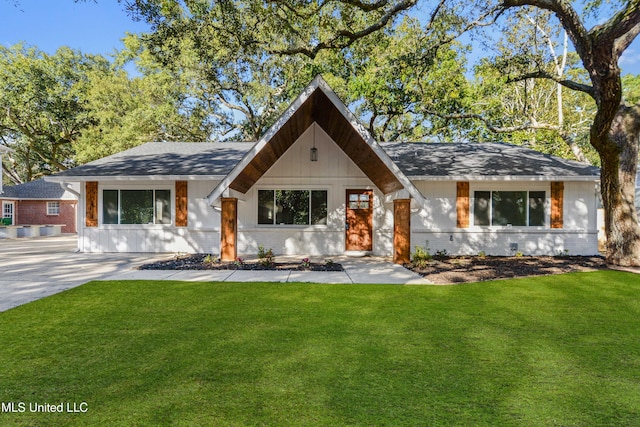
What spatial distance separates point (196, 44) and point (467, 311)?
10.1 m

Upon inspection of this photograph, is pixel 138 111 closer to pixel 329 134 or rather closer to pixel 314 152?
pixel 314 152

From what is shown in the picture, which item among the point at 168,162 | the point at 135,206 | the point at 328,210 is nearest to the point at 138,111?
the point at 168,162

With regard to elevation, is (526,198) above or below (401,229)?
above

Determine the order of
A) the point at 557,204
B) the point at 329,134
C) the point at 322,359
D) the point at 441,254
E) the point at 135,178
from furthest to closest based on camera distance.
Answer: the point at 557,204 < the point at 329,134 < the point at 441,254 < the point at 135,178 < the point at 322,359

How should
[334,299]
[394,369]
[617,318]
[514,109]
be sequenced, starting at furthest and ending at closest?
[514,109], [334,299], [617,318], [394,369]

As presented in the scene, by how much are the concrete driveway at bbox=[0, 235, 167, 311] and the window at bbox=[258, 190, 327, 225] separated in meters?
3.73

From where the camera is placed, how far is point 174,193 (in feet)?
39.0

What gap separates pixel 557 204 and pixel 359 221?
6.65 m

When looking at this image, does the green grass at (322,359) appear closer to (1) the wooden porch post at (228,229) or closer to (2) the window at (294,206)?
(1) the wooden porch post at (228,229)

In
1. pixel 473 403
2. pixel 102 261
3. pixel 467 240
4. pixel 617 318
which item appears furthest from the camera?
pixel 467 240

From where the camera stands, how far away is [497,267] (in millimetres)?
9438

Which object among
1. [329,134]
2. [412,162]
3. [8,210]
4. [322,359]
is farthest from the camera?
[8,210]

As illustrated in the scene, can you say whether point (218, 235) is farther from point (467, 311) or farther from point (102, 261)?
point (467, 311)

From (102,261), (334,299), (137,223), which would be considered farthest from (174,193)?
(334,299)
